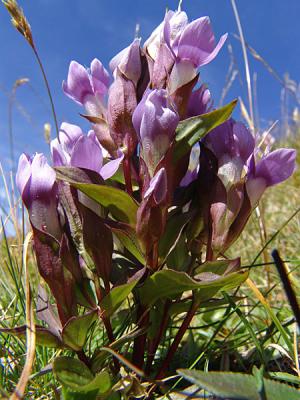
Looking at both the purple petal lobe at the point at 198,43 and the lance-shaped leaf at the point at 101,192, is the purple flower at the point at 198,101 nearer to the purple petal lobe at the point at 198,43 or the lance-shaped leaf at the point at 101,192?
the purple petal lobe at the point at 198,43

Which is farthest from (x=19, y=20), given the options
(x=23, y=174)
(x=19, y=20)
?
(x=23, y=174)

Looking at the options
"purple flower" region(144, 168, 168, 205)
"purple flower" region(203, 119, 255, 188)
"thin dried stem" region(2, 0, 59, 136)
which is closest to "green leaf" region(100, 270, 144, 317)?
"purple flower" region(144, 168, 168, 205)

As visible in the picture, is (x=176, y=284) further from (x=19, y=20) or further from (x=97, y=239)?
(x=19, y=20)

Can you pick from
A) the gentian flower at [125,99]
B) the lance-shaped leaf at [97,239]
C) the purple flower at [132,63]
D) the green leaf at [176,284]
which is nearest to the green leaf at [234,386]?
the green leaf at [176,284]

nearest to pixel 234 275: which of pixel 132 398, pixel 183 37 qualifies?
pixel 132 398

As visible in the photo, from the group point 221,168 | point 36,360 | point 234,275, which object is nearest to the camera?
point 234,275

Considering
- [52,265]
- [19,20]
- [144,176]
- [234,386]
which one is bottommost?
[234,386]

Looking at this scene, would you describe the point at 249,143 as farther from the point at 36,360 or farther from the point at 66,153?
the point at 36,360
